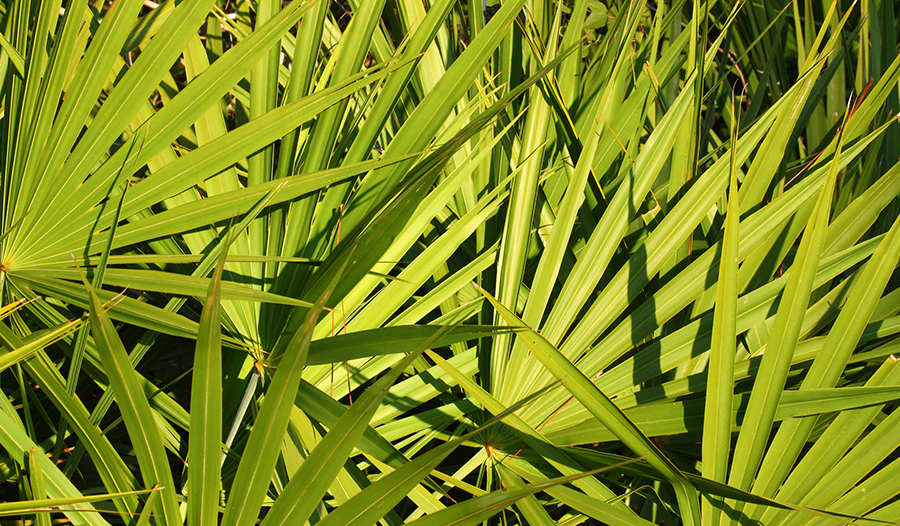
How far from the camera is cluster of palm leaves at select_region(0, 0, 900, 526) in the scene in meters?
0.66

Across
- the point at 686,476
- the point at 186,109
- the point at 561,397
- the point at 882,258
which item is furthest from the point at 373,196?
the point at 882,258

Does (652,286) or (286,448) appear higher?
(652,286)

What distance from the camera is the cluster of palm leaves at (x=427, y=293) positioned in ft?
2.15

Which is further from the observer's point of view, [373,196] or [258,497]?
[373,196]

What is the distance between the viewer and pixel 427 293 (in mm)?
956

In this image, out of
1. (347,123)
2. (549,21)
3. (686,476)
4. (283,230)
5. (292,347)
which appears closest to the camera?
(292,347)

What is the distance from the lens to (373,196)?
0.90 m

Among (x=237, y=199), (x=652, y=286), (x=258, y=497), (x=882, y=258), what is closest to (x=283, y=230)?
(x=237, y=199)

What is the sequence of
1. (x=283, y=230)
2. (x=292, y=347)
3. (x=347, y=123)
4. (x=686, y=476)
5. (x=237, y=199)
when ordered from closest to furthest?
(x=292, y=347), (x=686, y=476), (x=237, y=199), (x=283, y=230), (x=347, y=123)

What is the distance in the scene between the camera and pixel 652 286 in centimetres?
103

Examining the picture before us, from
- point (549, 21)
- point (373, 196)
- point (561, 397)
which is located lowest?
point (561, 397)

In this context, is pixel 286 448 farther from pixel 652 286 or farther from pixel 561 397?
pixel 652 286

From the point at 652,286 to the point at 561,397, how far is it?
1.00ft

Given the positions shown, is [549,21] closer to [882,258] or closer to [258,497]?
[882,258]
